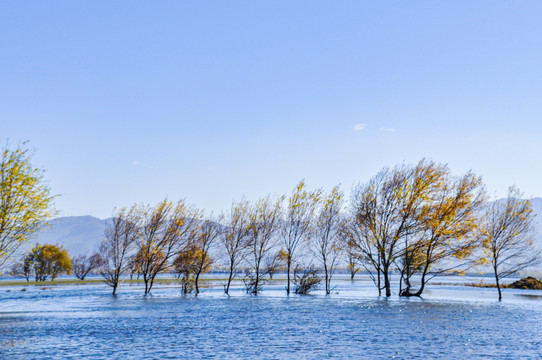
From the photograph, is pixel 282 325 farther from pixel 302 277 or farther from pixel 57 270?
pixel 57 270

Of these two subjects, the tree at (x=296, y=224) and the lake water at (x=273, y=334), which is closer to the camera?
the lake water at (x=273, y=334)

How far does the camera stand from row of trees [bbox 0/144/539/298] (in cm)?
5034

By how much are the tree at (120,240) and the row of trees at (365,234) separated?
139 millimetres

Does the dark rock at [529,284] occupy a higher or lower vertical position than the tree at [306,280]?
lower

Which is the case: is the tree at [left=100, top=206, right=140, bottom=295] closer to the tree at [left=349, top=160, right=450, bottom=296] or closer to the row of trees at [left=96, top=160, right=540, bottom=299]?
the row of trees at [left=96, top=160, right=540, bottom=299]

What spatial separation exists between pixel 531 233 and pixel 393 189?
746 inches

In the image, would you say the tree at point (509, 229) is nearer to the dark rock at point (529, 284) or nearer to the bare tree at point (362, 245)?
the bare tree at point (362, 245)

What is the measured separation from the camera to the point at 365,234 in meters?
55.0

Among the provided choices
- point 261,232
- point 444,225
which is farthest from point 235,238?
point 444,225

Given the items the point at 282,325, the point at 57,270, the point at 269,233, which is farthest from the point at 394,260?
the point at 57,270

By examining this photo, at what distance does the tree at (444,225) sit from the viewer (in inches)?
1946

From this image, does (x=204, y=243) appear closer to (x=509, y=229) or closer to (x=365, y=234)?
(x=365, y=234)

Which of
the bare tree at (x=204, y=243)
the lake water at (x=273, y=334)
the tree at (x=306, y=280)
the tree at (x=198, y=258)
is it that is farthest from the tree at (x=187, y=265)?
the lake water at (x=273, y=334)

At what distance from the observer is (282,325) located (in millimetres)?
28906
